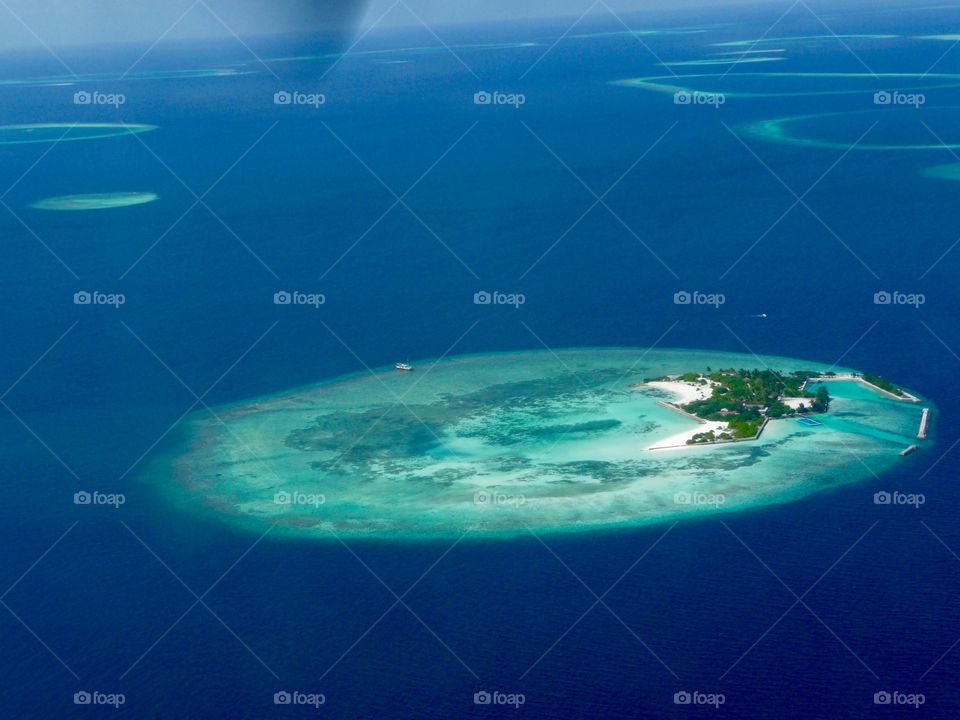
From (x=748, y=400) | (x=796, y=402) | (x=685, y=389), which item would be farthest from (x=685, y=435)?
(x=796, y=402)

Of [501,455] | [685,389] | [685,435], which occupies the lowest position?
[501,455]

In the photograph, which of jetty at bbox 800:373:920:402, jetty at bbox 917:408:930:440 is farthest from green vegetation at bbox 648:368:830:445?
jetty at bbox 917:408:930:440

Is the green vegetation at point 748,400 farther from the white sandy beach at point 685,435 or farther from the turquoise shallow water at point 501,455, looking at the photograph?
the turquoise shallow water at point 501,455

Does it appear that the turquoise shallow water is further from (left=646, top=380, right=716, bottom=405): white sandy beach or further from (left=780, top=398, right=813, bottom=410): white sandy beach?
(left=780, top=398, right=813, bottom=410): white sandy beach

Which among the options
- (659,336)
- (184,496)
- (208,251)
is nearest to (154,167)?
(208,251)

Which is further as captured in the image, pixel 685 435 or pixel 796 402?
pixel 796 402

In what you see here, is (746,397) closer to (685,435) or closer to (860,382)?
(685,435)

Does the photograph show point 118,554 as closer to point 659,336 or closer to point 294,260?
point 659,336
